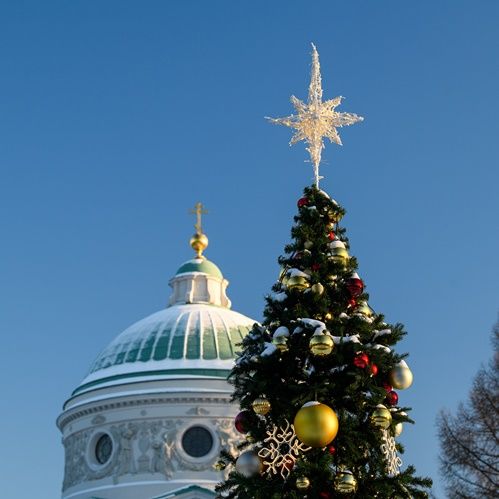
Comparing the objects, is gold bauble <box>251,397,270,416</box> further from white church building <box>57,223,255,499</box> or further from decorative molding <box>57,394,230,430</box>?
decorative molding <box>57,394,230,430</box>

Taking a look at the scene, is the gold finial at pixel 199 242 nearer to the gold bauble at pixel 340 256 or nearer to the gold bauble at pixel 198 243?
the gold bauble at pixel 198 243

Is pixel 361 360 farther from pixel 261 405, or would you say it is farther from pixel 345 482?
pixel 345 482

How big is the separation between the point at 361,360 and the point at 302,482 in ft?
5.34

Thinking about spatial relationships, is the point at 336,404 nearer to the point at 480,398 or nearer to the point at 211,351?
the point at 480,398

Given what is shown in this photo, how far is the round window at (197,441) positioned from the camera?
41.6 metres

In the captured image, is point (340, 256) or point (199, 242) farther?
point (199, 242)

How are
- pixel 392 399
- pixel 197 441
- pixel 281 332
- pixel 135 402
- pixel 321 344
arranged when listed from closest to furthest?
1. pixel 321 344
2. pixel 281 332
3. pixel 392 399
4. pixel 197 441
5. pixel 135 402

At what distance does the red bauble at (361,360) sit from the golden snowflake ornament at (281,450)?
110cm

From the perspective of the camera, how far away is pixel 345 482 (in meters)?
11.3

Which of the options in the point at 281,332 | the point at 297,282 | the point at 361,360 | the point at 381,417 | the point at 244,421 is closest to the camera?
the point at 381,417

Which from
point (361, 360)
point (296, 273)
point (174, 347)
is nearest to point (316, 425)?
point (361, 360)

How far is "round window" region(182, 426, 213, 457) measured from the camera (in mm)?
41625

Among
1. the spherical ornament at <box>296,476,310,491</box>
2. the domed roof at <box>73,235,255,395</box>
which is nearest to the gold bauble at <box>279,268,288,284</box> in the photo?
the spherical ornament at <box>296,476,310,491</box>

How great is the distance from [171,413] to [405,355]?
99.3 feet
